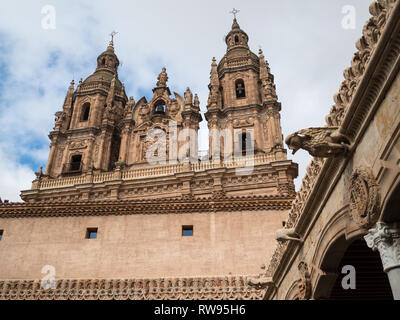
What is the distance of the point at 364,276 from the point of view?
826 centimetres

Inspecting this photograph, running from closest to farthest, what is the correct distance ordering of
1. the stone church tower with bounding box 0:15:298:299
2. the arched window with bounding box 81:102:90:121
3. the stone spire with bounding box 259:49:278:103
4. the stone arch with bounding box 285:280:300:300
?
the stone arch with bounding box 285:280:300:300, the stone church tower with bounding box 0:15:298:299, the stone spire with bounding box 259:49:278:103, the arched window with bounding box 81:102:90:121

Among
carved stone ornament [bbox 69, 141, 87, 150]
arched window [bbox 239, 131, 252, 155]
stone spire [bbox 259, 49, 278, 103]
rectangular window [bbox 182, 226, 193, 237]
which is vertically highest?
stone spire [bbox 259, 49, 278, 103]

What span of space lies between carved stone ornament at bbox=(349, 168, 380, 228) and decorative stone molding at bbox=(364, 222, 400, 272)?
17cm

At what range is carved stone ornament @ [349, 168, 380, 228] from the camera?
5.17 m

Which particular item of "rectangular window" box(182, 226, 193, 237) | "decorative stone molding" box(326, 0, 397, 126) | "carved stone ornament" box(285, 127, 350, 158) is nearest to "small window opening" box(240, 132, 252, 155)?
"rectangular window" box(182, 226, 193, 237)

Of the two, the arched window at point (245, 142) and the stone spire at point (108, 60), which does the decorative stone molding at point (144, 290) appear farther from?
the stone spire at point (108, 60)

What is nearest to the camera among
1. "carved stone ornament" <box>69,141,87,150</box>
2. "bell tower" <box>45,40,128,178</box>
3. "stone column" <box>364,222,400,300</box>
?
"stone column" <box>364,222,400,300</box>

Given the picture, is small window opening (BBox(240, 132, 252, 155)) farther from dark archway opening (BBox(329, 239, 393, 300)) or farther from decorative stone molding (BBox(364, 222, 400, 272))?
decorative stone molding (BBox(364, 222, 400, 272))

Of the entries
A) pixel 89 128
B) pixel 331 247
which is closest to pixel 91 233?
pixel 331 247

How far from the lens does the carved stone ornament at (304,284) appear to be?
7.91m

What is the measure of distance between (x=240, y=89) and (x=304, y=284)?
28.4 meters

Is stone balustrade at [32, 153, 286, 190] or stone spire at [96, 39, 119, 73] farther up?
stone spire at [96, 39, 119, 73]

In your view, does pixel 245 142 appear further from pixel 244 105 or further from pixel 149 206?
pixel 149 206
